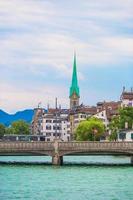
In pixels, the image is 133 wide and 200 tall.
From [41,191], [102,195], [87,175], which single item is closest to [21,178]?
[87,175]

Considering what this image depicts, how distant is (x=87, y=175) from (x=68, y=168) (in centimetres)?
1449

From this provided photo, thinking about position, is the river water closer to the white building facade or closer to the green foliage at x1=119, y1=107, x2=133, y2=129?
the white building facade

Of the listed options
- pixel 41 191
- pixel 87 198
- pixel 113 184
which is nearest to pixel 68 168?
pixel 113 184

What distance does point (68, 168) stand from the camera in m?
110

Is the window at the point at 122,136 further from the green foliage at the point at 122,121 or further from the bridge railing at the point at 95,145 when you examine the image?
the bridge railing at the point at 95,145

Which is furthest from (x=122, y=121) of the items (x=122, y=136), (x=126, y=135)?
(x=126, y=135)

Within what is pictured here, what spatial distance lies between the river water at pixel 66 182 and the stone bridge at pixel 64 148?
2.52m

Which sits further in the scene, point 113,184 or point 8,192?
point 113,184

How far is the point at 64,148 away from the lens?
116750 mm

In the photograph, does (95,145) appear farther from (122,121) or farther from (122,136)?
(122,121)

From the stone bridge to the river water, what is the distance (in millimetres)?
2523

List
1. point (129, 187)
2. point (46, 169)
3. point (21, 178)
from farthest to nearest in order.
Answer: point (46, 169)
point (21, 178)
point (129, 187)

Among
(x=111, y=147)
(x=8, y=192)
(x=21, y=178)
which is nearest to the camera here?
(x=8, y=192)

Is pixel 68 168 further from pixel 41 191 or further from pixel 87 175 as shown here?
pixel 41 191
